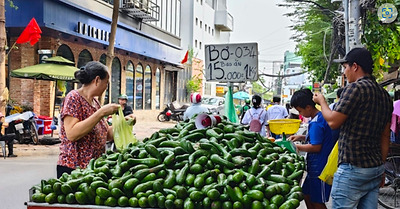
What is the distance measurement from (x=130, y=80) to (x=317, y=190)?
85.1ft

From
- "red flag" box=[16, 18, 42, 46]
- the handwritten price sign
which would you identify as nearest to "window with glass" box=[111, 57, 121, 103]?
"red flag" box=[16, 18, 42, 46]

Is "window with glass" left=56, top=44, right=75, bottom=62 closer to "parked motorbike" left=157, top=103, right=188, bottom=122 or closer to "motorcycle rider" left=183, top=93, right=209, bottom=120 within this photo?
"parked motorbike" left=157, top=103, right=188, bottom=122

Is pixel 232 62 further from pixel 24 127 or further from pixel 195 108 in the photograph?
pixel 24 127

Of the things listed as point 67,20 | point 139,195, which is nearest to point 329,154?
point 139,195

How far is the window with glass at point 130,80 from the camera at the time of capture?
28.9 m

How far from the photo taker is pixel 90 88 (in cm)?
394

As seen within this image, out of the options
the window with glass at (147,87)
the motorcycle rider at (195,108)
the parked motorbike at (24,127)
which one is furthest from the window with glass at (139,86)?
the motorcycle rider at (195,108)

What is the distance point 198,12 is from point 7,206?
4322 cm

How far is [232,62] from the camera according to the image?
9.04 metres

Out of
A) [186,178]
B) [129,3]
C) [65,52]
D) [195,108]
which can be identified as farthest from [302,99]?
[129,3]

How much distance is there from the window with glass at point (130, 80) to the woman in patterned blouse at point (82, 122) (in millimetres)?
24955

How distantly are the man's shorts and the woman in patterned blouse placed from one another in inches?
78.9

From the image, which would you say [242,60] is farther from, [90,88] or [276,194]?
[276,194]

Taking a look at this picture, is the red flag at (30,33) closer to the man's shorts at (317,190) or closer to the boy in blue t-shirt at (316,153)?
the boy in blue t-shirt at (316,153)
